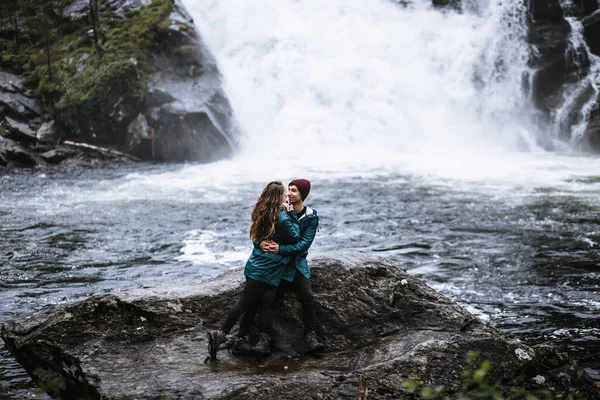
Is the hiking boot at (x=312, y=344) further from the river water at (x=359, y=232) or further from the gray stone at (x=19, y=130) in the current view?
the gray stone at (x=19, y=130)

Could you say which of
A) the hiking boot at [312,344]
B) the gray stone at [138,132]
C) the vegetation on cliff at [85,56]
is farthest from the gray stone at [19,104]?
the hiking boot at [312,344]

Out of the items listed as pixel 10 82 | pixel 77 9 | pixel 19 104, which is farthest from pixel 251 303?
pixel 77 9

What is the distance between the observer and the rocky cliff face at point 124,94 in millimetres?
26734

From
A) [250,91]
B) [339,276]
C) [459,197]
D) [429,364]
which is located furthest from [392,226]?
[250,91]

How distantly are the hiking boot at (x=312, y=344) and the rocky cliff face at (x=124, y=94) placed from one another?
21.0 metres

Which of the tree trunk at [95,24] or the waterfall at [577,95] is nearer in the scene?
the waterfall at [577,95]

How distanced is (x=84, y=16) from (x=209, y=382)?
31628 mm

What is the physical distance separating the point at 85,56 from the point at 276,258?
27523mm

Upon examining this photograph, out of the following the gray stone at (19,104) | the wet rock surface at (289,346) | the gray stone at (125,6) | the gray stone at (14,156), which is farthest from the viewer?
the gray stone at (125,6)

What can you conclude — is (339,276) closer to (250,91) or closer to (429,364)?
(429,364)

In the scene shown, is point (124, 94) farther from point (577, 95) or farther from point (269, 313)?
point (269, 313)

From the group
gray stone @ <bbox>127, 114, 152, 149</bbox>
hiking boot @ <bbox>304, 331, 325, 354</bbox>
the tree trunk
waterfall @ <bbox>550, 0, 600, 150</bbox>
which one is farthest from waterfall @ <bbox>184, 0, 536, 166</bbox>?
hiking boot @ <bbox>304, 331, 325, 354</bbox>

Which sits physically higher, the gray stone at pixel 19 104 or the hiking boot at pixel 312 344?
the gray stone at pixel 19 104

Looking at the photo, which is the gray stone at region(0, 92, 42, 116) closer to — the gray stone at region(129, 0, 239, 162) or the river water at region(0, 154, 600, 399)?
the gray stone at region(129, 0, 239, 162)
